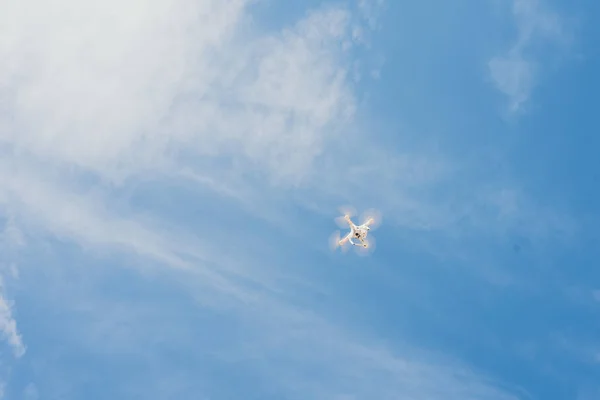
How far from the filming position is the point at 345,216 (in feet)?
362

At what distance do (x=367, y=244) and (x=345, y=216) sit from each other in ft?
28.4

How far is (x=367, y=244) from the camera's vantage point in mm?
110250
